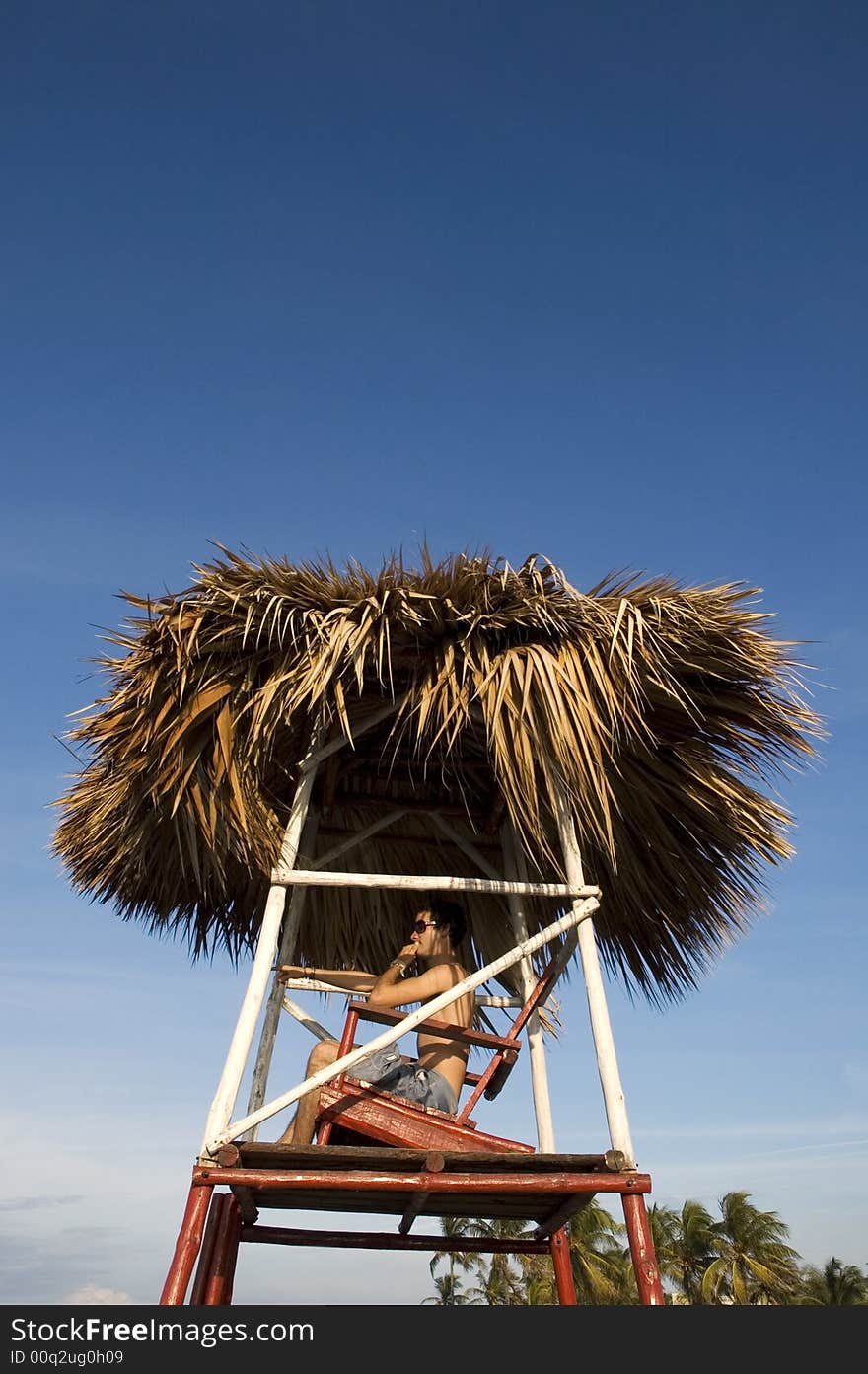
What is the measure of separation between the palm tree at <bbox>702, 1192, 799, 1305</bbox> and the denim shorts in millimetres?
29561

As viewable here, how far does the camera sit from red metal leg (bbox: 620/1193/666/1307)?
447cm

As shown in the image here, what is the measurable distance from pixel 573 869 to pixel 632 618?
1.37 m

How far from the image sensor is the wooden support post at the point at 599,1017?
4.92 metres

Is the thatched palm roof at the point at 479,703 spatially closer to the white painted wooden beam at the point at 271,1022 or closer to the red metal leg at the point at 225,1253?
the white painted wooden beam at the point at 271,1022

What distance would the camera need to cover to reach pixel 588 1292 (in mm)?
28609

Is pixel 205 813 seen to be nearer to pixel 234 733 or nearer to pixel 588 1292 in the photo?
pixel 234 733

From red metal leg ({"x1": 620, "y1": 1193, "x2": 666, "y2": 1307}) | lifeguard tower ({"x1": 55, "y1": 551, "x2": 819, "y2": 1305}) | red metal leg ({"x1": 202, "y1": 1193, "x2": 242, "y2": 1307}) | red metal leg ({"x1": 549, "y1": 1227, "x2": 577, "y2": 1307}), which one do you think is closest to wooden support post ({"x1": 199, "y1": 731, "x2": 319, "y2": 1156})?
lifeguard tower ({"x1": 55, "y1": 551, "x2": 819, "y2": 1305})

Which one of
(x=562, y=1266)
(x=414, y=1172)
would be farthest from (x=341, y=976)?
(x=562, y=1266)

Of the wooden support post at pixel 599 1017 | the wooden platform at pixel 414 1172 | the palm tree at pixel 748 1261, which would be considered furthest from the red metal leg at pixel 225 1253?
the palm tree at pixel 748 1261

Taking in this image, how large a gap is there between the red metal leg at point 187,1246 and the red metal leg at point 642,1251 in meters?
1.80

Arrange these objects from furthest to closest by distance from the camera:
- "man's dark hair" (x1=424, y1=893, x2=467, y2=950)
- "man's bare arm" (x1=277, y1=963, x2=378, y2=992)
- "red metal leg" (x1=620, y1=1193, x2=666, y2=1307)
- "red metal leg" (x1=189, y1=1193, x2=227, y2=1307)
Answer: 1. "man's dark hair" (x1=424, y1=893, x2=467, y2=950)
2. "man's bare arm" (x1=277, y1=963, x2=378, y2=992)
3. "red metal leg" (x1=189, y1=1193, x2=227, y2=1307)
4. "red metal leg" (x1=620, y1=1193, x2=666, y2=1307)

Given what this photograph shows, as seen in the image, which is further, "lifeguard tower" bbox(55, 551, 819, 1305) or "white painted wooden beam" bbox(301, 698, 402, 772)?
"white painted wooden beam" bbox(301, 698, 402, 772)

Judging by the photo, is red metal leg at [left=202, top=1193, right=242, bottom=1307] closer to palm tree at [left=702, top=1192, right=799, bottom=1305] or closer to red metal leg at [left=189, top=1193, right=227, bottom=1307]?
red metal leg at [left=189, top=1193, right=227, bottom=1307]

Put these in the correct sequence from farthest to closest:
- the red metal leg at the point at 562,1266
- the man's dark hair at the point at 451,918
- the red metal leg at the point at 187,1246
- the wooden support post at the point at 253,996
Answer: the red metal leg at the point at 562,1266
the man's dark hair at the point at 451,918
the wooden support post at the point at 253,996
the red metal leg at the point at 187,1246
